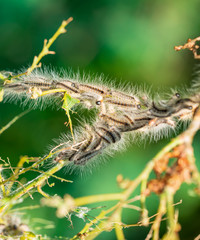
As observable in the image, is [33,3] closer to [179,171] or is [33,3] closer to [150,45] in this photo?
[150,45]

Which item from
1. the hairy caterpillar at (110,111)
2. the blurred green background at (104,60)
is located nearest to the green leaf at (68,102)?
the hairy caterpillar at (110,111)

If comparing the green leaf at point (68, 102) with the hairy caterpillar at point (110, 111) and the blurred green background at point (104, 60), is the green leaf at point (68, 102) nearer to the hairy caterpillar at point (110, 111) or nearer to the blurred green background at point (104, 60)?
the hairy caterpillar at point (110, 111)

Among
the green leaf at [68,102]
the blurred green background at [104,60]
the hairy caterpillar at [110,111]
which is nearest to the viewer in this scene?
the hairy caterpillar at [110,111]

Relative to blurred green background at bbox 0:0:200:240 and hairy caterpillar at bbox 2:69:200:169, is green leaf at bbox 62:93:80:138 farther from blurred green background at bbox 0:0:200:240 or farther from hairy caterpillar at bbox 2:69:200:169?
blurred green background at bbox 0:0:200:240

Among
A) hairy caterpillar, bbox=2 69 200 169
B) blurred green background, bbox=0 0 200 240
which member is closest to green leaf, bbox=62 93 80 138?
hairy caterpillar, bbox=2 69 200 169

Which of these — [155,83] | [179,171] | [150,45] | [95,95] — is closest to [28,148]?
Answer: [155,83]
